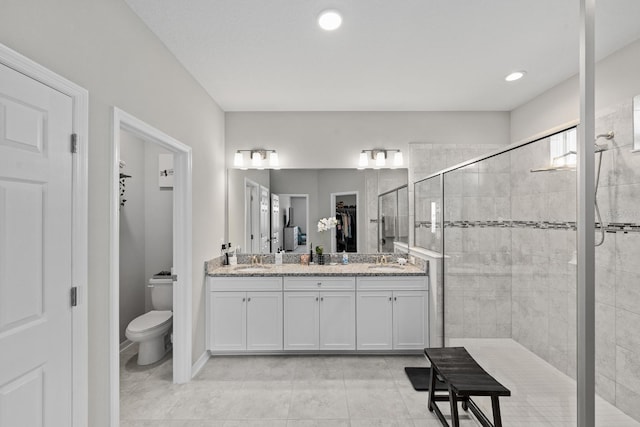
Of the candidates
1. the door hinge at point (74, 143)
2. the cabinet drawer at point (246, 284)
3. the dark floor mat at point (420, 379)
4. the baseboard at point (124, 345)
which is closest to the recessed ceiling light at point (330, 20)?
the door hinge at point (74, 143)

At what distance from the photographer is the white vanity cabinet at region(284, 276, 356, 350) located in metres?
3.09

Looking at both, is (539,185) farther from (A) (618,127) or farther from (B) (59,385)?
(B) (59,385)

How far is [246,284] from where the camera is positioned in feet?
10.2

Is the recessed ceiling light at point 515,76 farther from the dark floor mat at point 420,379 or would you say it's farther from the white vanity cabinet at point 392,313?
the dark floor mat at point 420,379

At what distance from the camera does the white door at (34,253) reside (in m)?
1.11

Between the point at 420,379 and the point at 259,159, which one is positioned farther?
the point at 259,159

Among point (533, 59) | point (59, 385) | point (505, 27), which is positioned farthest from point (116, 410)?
point (533, 59)

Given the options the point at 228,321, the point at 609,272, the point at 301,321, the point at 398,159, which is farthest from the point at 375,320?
the point at 609,272

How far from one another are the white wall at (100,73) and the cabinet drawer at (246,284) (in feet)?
4.75

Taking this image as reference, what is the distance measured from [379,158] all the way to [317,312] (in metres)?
1.87

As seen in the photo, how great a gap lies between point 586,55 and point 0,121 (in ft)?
6.74

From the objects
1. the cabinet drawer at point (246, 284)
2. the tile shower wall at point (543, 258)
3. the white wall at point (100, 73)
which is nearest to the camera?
the white wall at point (100, 73)

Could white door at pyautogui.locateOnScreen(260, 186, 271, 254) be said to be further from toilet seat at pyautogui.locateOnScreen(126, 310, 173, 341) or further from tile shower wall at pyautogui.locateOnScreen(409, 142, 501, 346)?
tile shower wall at pyautogui.locateOnScreen(409, 142, 501, 346)

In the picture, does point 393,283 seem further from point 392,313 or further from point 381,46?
point 381,46
